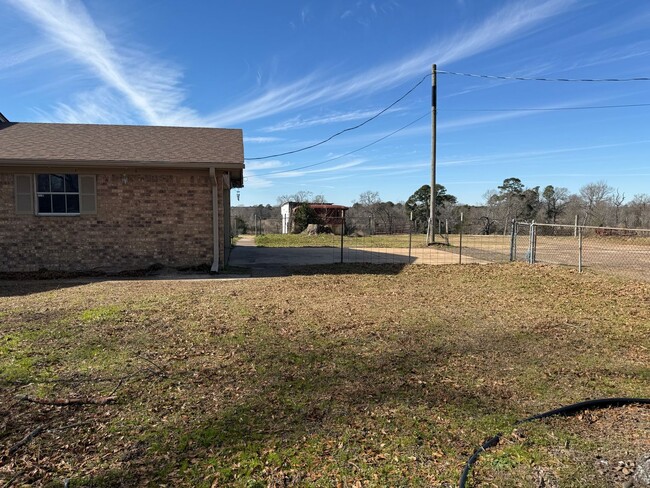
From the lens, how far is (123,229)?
428 inches

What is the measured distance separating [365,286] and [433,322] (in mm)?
3208

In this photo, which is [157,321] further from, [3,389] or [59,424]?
[59,424]

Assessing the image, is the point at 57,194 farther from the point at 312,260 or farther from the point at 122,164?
the point at 312,260

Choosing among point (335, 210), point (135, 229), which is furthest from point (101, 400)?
point (335, 210)

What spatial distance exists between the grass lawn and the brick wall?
352 centimetres

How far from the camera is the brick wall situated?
10539 millimetres

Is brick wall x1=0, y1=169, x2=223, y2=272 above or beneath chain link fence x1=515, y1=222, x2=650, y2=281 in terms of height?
above

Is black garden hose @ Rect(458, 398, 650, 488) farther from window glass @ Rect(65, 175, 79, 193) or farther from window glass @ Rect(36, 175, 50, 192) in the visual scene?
window glass @ Rect(36, 175, 50, 192)

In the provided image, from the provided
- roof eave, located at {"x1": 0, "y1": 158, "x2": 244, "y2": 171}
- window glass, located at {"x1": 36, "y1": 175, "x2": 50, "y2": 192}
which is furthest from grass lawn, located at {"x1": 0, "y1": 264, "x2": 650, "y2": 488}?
window glass, located at {"x1": 36, "y1": 175, "x2": 50, "y2": 192}

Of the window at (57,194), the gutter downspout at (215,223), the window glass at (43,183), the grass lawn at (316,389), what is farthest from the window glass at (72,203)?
the grass lawn at (316,389)

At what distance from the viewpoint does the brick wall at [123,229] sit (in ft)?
34.6

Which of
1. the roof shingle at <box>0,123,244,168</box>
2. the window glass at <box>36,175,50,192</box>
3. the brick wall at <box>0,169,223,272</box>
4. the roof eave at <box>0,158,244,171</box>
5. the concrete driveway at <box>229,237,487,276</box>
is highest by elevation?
the roof shingle at <box>0,123,244,168</box>

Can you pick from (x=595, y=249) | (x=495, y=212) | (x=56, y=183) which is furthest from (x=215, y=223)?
(x=495, y=212)

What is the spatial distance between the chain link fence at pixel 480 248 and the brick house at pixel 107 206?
4.43 meters
